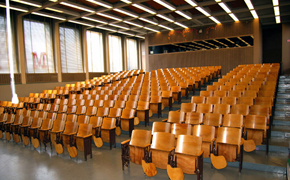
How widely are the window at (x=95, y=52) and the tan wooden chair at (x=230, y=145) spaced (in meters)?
10.3

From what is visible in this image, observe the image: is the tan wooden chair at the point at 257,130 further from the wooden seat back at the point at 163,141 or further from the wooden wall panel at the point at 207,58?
the wooden wall panel at the point at 207,58

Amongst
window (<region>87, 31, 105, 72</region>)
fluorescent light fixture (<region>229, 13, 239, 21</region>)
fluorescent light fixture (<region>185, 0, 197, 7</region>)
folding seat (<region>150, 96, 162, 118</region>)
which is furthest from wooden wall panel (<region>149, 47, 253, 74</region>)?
folding seat (<region>150, 96, 162, 118</region>)

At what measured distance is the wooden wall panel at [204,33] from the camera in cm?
1082

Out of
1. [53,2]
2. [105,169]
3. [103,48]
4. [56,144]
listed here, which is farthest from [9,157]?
[103,48]

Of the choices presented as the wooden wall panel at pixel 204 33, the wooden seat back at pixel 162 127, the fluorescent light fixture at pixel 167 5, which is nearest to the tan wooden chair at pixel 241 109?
the wooden seat back at pixel 162 127

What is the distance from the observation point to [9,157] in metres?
3.77

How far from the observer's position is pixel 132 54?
15.8m

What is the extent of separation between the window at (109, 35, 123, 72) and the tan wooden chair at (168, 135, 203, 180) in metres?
11.6

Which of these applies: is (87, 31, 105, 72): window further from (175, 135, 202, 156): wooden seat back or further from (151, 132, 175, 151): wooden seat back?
(175, 135, 202, 156): wooden seat back

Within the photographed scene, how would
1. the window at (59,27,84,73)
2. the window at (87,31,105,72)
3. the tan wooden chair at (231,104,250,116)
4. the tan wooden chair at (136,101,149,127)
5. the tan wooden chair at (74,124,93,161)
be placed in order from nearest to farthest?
the tan wooden chair at (74,124,93,161) → the tan wooden chair at (231,104,250,116) → the tan wooden chair at (136,101,149,127) → the window at (59,27,84,73) → the window at (87,31,105,72)

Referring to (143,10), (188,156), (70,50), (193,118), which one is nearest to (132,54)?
(70,50)

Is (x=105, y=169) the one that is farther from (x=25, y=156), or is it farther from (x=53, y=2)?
(x=53, y=2)

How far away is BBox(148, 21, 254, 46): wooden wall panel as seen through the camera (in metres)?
10.8

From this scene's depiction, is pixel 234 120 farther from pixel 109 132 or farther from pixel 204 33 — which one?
pixel 204 33
